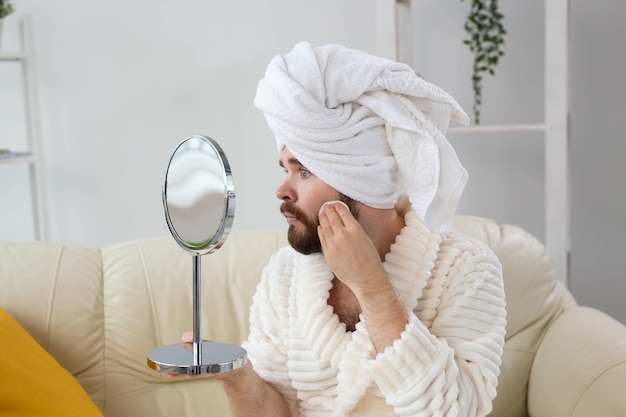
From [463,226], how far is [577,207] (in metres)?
0.98

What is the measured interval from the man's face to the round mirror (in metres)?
0.43

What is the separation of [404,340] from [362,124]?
0.37m

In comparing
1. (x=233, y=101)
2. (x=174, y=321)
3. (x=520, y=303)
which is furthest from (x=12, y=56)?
(x=520, y=303)

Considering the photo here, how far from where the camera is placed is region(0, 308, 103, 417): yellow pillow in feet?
5.48

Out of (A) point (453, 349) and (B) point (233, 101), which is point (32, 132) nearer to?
(B) point (233, 101)

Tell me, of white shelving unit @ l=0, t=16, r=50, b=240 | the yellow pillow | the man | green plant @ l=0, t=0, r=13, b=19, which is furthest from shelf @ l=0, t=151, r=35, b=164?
the man

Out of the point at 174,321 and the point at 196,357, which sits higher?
the point at 196,357

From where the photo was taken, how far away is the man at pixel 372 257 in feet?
4.43

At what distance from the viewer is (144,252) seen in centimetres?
218

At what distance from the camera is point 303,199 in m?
1.48

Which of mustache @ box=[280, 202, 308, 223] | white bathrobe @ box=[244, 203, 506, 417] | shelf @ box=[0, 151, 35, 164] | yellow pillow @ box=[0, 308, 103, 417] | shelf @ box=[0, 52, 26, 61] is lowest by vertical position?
yellow pillow @ box=[0, 308, 103, 417]

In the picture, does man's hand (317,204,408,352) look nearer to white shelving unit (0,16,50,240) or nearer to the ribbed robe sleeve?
the ribbed robe sleeve

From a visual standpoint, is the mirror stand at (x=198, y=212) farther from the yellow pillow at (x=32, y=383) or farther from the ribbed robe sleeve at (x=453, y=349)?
the yellow pillow at (x=32, y=383)

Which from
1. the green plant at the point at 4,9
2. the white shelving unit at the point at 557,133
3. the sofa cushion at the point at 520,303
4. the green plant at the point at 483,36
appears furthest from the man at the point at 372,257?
the green plant at the point at 4,9
